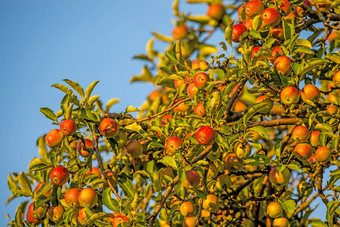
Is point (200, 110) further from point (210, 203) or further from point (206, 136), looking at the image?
point (210, 203)

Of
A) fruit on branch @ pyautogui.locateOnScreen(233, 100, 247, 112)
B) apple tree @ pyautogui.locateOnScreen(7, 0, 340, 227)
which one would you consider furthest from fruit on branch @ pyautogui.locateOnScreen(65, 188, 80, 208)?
fruit on branch @ pyautogui.locateOnScreen(233, 100, 247, 112)

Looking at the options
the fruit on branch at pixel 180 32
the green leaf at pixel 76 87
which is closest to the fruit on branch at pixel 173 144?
the green leaf at pixel 76 87

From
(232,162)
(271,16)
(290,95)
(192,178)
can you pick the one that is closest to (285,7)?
(271,16)

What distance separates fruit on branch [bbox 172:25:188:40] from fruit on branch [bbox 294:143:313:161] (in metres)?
1.56

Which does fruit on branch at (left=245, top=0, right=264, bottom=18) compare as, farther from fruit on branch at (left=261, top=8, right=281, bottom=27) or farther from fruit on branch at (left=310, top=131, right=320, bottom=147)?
fruit on branch at (left=310, top=131, right=320, bottom=147)

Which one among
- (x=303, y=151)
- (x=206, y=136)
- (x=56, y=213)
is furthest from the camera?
(x=56, y=213)

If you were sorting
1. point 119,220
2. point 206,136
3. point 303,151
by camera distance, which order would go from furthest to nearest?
point 303,151
point 206,136
point 119,220

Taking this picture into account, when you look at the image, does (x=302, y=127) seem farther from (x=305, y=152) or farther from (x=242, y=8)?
(x=242, y=8)

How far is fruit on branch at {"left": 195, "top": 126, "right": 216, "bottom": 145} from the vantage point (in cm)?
228

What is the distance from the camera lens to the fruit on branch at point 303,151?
2486 mm

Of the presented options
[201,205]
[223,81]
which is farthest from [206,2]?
[201,205]

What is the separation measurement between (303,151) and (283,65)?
0.49m

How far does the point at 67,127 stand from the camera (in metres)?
2.38

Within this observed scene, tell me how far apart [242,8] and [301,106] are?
0.80 meters
